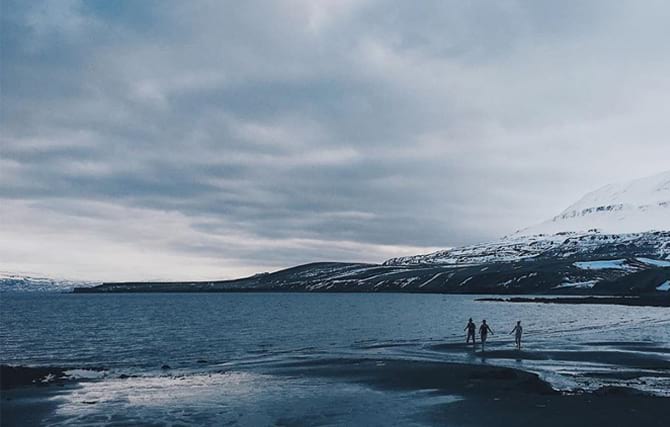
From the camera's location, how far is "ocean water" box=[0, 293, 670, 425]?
32750 millimetres

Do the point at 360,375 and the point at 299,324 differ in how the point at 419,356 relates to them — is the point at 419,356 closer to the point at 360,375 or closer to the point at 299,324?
the point at 360,375

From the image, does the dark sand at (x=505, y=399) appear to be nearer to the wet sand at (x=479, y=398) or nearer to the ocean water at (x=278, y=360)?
the wet sand at (x=479, y=398)

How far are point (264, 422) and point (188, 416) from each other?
424cm

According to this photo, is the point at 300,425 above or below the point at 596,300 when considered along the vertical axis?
below

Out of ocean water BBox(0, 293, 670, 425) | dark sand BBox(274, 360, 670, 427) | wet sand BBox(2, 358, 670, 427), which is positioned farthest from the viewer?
ocean water BBox(0, 293, 670, 425)

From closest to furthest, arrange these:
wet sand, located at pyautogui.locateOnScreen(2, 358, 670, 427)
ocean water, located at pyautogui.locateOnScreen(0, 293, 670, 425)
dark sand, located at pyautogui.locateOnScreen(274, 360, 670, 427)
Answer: dark sand, located at pyautogui.locateOnScreen(274, 360, 670, 427) < wet sand, located at pyautogui.locateOnScreen(2, 358, 670, 427) < ocean water, located at pyautogui.locateOnScreen(0, 293, 670, 425)

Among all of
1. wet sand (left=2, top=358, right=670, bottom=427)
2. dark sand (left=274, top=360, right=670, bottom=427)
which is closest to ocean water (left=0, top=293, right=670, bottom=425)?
wet sand (left=2, top=358, right=670, bottom=427)

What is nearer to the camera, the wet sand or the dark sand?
the dark sand

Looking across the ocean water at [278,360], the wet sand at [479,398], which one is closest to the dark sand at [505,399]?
the wet sand at [479,398]

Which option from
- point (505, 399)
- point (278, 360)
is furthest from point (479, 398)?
point (278, 360)

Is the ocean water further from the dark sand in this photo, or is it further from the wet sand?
the dark sand

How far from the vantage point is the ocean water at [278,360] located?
107ft

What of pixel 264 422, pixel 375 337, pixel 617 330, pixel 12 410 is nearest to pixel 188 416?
pixel 264 422

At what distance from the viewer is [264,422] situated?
2991 centimetres
